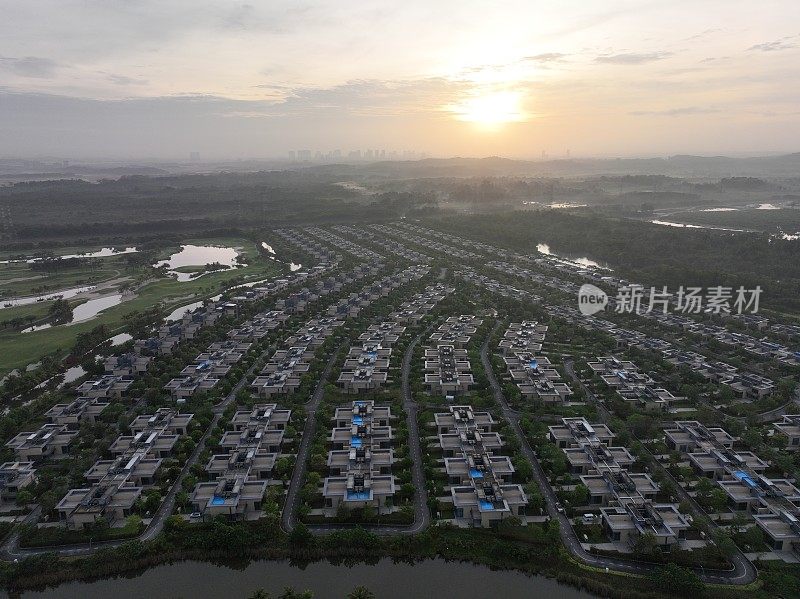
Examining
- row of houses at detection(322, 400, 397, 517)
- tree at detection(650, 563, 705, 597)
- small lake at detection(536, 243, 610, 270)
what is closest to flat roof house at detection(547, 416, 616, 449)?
tree at detection(650, 563, 705, 597)

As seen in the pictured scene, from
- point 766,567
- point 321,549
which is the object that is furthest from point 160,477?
point 766,567

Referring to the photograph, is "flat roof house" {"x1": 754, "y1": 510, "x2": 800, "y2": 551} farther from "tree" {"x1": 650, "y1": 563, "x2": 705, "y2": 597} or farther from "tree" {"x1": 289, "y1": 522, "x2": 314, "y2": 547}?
"tree" {"x1": 289, "y1": 522, "x2": 314, "y2": 547}

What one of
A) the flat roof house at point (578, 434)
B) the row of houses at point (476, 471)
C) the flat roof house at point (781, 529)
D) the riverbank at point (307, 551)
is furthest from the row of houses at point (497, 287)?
the riverbank at point (307, 551)

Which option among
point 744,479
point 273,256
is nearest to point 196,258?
point 273,256

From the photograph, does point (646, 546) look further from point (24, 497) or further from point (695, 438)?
point (24, 497)

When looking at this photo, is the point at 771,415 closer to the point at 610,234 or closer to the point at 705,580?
the point at 705,580

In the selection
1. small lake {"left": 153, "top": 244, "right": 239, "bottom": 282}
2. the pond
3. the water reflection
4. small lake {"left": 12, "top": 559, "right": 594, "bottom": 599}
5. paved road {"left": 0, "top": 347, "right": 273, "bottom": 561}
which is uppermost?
the water reflection
